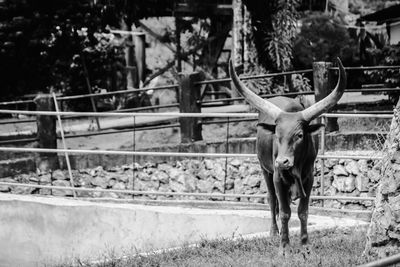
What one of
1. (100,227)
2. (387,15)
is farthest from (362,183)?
(387,15)

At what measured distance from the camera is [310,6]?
25.4 metres

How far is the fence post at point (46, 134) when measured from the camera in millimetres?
15109

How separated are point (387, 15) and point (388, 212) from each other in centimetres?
1458

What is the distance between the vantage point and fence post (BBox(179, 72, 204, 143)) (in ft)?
51.6

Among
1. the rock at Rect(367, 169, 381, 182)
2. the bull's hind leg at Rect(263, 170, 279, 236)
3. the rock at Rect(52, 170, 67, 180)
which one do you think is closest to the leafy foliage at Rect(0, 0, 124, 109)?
the rock at Rect(52, 170, 67, 180)

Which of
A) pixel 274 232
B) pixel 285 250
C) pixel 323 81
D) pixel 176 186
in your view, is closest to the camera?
pixel 285 250

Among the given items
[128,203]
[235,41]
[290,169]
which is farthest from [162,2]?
[290,169]

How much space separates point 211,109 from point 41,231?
29.4ft

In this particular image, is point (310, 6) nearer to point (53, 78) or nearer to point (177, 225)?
point (53, 78)

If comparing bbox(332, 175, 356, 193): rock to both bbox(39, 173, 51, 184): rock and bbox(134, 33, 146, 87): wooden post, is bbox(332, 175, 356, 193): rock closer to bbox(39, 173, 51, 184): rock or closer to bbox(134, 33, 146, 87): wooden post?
bbox(39, 173, 51, 184): rock

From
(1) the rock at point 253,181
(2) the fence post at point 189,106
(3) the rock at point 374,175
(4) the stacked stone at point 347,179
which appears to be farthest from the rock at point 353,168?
(2) the fence post at point 189,106

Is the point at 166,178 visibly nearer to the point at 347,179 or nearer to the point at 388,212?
the point at 347,179

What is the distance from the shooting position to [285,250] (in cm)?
819

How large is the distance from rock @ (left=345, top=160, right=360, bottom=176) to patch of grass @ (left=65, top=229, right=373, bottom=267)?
14.7 ft
